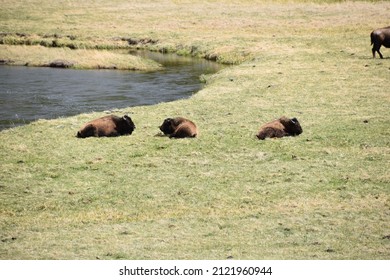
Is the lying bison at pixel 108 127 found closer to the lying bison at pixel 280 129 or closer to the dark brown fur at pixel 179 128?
the dark brown fur at pixel 179 128

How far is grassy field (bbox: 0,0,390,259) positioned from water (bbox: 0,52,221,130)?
8.29ft

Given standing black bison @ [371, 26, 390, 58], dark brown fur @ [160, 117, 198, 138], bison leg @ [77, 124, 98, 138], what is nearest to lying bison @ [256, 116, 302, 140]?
dark brown fur @ [160, 117, 198, 138]

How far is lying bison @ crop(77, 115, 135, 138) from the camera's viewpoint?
18234 millimetres

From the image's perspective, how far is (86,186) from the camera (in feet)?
46.8

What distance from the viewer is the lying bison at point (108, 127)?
18.2 m

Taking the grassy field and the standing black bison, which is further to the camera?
the standing black bison

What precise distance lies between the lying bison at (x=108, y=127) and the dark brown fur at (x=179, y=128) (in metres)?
1.02

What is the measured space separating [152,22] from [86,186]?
4236 centimetres

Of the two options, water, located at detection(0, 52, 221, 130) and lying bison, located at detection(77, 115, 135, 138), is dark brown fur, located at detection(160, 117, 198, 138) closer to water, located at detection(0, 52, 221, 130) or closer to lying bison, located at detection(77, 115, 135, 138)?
lying bison, located at detection(77, 115, 135, 138)

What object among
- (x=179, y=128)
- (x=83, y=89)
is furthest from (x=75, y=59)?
(x=179, y=128)

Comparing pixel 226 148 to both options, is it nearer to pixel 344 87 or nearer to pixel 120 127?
pixel 120 127

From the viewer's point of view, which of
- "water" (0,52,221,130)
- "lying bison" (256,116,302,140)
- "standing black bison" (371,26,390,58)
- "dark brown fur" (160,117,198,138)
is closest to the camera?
"lying bison" (256,116,302,140)

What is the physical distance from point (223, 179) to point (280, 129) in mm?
3881

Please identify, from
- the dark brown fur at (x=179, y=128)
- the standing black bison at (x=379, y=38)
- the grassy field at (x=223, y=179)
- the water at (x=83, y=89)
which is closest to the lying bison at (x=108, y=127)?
the grassy field at (x=223, y=179)
